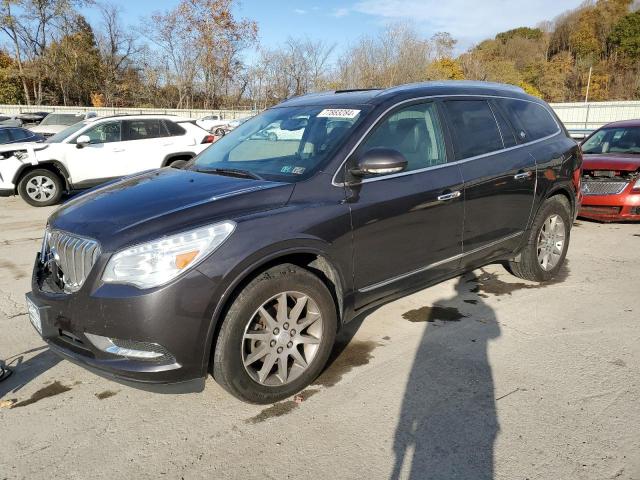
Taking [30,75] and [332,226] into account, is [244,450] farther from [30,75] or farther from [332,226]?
[30,75]

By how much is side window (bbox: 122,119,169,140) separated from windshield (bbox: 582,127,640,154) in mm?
8325

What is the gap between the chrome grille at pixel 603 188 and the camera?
25.0ft

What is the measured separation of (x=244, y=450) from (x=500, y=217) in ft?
9.58

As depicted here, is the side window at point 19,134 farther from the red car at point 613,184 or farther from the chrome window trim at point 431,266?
the red car at point 613,184

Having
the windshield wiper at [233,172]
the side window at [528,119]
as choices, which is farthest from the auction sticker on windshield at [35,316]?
the side window at [528,119]

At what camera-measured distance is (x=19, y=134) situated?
1284 cm

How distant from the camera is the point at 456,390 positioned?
3.23m

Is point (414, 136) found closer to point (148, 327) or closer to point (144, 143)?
point (148, 327)

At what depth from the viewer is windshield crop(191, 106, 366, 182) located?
3.48 metres

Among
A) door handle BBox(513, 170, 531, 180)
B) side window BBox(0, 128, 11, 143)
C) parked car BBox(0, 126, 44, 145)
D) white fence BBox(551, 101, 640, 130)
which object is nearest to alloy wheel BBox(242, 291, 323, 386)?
door handle BBox(513, 170, 531, 180)

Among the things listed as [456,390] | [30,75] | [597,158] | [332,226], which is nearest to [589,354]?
[456,390]

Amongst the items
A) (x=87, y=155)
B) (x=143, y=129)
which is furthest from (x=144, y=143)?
(x=87, y=155)

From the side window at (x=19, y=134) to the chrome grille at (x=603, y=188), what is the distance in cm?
1226

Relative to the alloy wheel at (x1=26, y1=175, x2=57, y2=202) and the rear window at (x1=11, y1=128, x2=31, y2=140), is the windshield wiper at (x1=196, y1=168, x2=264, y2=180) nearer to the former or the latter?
the alloy wheel at (x1=26, y1=175, x2=57, y2=202)
